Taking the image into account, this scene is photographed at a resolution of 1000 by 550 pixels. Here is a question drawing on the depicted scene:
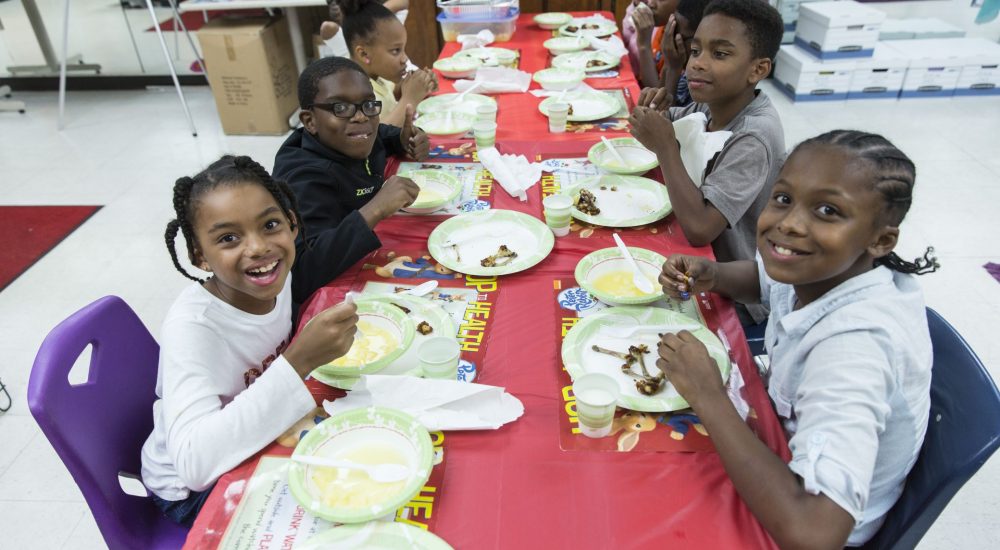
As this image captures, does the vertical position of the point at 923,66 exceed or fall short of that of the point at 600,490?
it falls short

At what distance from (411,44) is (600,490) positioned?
476 cm

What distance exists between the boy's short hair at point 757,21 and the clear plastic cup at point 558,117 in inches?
27.5

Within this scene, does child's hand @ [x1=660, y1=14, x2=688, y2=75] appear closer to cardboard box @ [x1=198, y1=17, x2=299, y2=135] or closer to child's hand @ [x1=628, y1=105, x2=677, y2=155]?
child's hand @ [x1=628, y1=105, x2=677, y2=155]

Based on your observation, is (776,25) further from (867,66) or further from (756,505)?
(867,66)

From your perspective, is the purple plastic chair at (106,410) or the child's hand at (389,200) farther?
the child's hand at (389,200)

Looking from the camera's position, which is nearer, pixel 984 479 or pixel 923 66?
pixel 984 479

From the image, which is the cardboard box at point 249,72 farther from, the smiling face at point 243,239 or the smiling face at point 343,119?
the smiling face at point 243,239

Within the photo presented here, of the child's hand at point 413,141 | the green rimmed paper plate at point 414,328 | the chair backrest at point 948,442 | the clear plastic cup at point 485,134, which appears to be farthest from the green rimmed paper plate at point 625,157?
the chair backrest at point 948,442

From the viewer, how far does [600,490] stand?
992mm

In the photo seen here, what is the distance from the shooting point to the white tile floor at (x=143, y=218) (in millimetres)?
1995

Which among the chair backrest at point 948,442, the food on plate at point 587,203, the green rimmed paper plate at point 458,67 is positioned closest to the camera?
the chair backrest at point 948,442

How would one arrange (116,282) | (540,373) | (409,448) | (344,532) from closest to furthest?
(344,532)
(409,448)
(540,373)
(116,282)

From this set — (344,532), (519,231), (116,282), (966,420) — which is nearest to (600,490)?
(344,532)

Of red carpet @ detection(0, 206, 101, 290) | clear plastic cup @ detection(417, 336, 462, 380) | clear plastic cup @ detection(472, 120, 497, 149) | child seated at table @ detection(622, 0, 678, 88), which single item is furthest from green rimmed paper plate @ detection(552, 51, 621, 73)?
red carpet @ detection(0, 206, 101, 290)
